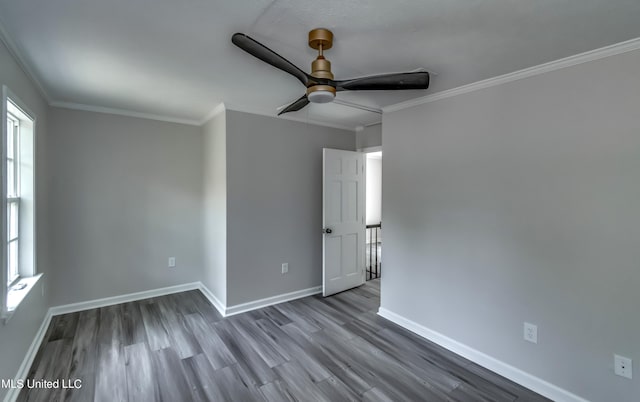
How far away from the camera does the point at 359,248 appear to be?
426cm

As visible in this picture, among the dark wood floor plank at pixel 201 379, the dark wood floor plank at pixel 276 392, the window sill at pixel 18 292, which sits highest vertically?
the window sill at pixel 18 292

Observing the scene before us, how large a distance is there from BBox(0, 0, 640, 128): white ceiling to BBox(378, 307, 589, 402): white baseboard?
7.58ft

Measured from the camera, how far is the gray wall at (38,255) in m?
1.84

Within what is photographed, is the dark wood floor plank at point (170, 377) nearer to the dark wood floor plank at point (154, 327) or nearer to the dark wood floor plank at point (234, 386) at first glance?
the dark wood floor plank at point (154, 327)

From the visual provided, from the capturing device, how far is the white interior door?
151 inches

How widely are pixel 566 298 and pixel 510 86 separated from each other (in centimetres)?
163

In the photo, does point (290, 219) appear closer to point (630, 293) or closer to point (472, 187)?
point (472, 187)

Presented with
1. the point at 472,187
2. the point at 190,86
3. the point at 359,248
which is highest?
the point at 190,86

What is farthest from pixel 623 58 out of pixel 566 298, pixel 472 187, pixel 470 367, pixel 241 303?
pixel 241 303

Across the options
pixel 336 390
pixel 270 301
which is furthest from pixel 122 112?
pixel 336 390

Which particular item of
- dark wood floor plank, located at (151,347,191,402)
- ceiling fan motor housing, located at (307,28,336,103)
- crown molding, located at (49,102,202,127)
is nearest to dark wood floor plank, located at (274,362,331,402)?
Result: dark wood floor plank, located at (151,347,191,402)

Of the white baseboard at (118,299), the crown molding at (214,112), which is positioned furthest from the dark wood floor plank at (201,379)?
the crown molding at (214,112)

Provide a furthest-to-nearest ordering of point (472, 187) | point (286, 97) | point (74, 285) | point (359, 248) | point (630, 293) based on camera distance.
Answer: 1. point (359, 248)
2. point (74, 285)
3. point (286, 97)
4. point (472, 187)
5. point (630, 293)

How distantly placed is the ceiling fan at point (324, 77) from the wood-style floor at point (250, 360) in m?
2.06
